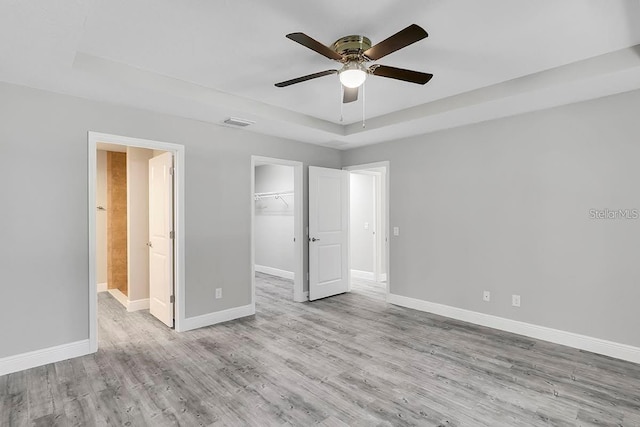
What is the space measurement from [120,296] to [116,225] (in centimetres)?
116

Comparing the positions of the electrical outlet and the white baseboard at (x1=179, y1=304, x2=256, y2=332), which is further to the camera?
the white baseboard at (x1=179, y1=304, x2=256, y2=332)

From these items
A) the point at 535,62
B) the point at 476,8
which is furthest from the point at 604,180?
the point at 476,8

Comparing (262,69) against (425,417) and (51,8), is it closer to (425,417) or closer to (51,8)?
(51,8)

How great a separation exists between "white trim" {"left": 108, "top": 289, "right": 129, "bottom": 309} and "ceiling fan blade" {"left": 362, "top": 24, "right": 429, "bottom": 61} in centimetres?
456

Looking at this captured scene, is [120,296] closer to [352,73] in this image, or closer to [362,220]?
[362,220]

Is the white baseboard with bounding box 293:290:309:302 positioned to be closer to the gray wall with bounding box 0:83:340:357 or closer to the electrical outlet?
the gray wall with bounding box 0:83:340:357

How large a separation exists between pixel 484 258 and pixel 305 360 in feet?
8.08

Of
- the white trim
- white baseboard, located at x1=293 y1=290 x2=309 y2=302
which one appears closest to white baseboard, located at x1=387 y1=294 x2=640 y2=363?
white baseboard, located at x1=293 y1=290 x2=309 y2=302

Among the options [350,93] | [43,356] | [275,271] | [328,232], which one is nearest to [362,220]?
[328,232]

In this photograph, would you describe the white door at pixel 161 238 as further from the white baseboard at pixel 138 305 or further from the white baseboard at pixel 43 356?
the white baseboard at pixel 43 356

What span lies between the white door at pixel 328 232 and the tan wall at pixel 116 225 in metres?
3.16

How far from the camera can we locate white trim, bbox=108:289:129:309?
192 inches

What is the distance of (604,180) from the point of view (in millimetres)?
3197

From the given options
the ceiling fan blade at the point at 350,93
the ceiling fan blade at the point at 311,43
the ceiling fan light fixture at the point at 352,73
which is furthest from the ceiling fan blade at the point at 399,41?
the ceiling fan blade at the point at 350,93
